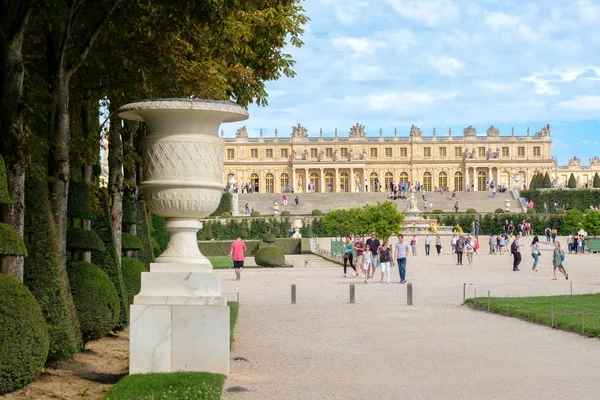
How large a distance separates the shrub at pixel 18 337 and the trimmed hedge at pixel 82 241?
3.01 meters

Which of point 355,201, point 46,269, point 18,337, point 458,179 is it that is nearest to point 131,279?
point 46,269

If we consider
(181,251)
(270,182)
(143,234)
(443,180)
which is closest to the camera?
(181,251)

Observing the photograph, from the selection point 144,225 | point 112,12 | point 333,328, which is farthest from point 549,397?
point 144,225

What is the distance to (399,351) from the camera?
28.2 ft

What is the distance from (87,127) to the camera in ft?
37.4

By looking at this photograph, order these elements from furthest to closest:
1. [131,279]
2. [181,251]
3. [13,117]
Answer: [131,279], [13,117], [181,251]

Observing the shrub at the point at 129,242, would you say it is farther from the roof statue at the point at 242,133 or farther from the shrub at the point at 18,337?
the roof statue at the point at 242,133

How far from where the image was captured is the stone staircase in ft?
205

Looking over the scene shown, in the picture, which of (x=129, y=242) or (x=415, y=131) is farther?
(x=415, y=131)

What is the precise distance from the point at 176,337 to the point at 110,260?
349 cm

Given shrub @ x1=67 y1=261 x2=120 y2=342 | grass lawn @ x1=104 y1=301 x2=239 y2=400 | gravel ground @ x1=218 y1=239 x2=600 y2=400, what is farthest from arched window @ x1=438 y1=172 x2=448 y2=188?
grass lawn @ x1=104 y1=301 x2=239 y2=400

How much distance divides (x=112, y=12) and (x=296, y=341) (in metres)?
3.76

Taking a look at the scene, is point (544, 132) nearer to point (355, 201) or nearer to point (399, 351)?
point (355, 201)

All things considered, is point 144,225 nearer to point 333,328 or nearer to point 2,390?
point 333,328
